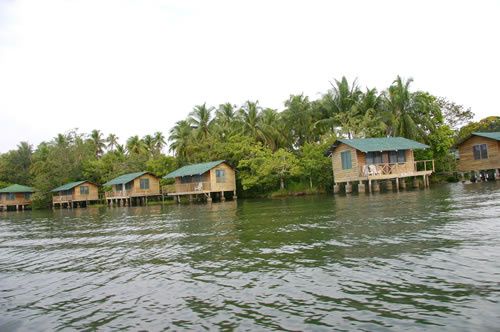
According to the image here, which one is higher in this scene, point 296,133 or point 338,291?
point 296,133

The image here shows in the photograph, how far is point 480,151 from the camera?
38.3 m

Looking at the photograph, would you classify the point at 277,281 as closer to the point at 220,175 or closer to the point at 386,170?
the point at 386,170

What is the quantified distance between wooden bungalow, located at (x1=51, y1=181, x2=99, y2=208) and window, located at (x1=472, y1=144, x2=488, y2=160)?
48.9m

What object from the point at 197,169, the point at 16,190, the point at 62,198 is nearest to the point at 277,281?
the point at 197,169

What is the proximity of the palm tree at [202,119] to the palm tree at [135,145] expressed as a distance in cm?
2010

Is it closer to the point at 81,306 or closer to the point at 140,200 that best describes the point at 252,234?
the point at 81,306

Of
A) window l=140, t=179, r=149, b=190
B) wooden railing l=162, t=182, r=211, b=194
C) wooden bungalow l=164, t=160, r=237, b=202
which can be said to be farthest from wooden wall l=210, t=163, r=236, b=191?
window l=140, t=179, r=149, b=190

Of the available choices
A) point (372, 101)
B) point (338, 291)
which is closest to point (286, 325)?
point (338, 291)

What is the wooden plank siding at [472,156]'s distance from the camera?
37.1 metres

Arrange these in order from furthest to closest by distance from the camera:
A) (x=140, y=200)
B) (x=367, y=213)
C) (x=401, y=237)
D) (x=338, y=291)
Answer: (x=140, y=200) < (x=367, y=213) < (x=401, y=237) < (x=338, y=291)

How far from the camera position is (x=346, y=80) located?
48438 millimetres

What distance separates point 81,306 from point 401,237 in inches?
326

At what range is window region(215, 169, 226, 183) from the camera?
44284 millimetres

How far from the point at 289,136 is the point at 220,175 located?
463 inches
